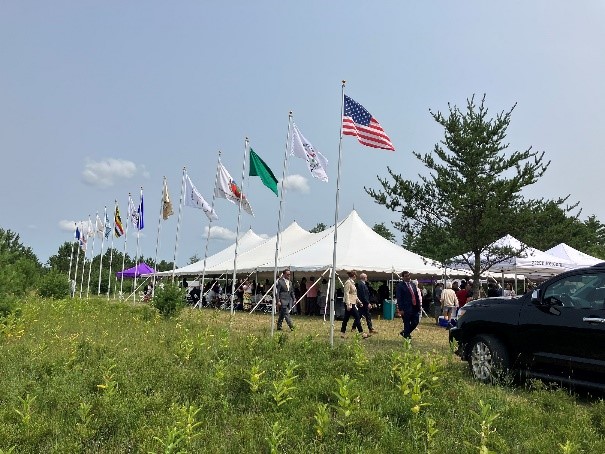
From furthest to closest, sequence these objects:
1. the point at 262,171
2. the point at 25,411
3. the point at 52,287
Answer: the point at 52,287 → the point at 262,171 → the point at 25,411

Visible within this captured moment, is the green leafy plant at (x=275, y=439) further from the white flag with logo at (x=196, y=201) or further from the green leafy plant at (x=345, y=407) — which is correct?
the white flag with logo at (x=196, y=201)

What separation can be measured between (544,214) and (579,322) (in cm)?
1229

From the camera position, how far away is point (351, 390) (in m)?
6.12

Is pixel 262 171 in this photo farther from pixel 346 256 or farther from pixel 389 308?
pixel 389 308

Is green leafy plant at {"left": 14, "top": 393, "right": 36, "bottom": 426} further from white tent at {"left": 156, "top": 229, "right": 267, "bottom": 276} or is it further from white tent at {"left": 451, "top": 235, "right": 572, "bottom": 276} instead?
white tent at {"left": 156, "top": 229, "right": 267, "bottom": 276}

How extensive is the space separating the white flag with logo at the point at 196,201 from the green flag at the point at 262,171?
5491 millimetres

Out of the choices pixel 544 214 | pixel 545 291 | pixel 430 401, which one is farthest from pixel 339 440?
pixel 544 214

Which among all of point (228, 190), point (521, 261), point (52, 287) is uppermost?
point (228, 190)

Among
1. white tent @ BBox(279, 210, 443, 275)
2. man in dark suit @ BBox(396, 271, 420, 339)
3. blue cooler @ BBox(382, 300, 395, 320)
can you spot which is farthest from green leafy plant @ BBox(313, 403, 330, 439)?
blue cooler @ BBox(382, 300, 395, 320)

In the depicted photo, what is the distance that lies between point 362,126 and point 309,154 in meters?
1.83

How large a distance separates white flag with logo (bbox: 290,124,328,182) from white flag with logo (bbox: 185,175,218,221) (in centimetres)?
765

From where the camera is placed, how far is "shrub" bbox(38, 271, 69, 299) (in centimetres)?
2638

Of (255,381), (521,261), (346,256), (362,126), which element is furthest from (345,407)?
(346,256)

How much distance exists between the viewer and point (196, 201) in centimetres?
2098
